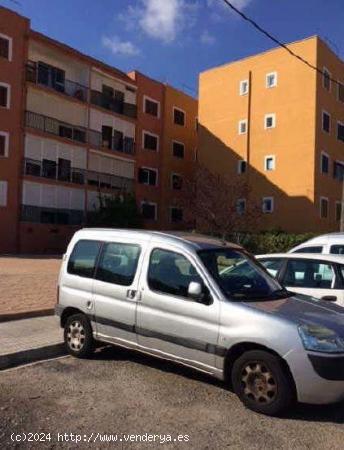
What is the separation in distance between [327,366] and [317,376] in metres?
0.13

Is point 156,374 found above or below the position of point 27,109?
below

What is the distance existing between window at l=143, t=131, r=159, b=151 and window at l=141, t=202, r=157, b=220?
449cm

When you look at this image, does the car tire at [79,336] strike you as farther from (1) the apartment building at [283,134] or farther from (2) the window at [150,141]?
(2) the window at [150,141]

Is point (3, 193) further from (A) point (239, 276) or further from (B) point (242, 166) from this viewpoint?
(A) point (239, 276)

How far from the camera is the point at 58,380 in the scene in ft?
21.9

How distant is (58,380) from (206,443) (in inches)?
94.6

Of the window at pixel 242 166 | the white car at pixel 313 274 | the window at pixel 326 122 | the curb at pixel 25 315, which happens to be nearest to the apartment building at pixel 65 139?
the window at pixel 242 166

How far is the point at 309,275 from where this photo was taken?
8797 millimetres

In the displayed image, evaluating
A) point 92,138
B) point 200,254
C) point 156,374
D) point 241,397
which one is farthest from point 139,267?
point 92,138

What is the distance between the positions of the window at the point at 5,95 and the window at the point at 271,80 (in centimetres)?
1817

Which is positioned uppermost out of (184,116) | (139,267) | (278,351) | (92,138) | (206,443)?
(184,116)

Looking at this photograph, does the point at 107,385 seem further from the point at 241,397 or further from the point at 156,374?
the point at 241,397

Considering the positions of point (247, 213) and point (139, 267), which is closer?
point (139, 267)

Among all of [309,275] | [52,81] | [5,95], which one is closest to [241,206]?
[52,81]
